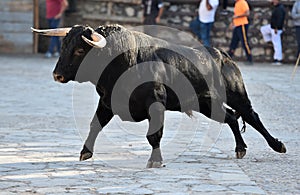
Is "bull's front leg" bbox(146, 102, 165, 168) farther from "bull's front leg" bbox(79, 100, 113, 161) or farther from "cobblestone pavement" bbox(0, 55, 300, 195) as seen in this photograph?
"bull's front leg" bbox(79, 100, 113, 161)

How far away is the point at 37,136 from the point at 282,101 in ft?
19.0

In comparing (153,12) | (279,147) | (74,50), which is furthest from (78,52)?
(153,12)

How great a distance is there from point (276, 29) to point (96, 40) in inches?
605

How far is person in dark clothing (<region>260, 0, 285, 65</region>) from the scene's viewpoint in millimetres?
21277

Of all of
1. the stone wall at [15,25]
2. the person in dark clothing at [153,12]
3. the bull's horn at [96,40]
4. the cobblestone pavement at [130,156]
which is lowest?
the stone wall at [15,25]

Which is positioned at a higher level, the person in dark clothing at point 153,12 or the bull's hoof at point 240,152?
the bull's hoof at point 240,152

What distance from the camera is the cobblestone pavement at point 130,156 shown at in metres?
6.40

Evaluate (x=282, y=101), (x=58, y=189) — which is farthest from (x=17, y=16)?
(x=58, y=189)

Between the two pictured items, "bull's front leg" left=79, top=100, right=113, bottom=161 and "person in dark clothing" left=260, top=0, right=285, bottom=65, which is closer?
"bull's front leg" left=79, top=100, right=113, bottom=161

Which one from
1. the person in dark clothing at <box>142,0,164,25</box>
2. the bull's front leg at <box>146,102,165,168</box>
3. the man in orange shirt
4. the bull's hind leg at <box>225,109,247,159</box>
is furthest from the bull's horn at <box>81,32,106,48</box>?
the person in dark clothing at <box>142,0,164,25</box>

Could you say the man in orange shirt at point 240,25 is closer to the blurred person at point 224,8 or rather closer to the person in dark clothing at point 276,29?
the person in dark clothing at point 276,29

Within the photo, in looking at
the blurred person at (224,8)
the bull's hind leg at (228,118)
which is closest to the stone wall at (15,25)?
the blurred person at (224,8)

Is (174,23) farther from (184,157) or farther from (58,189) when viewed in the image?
(58,189)

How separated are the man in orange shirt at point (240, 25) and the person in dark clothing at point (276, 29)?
0.81 metres
